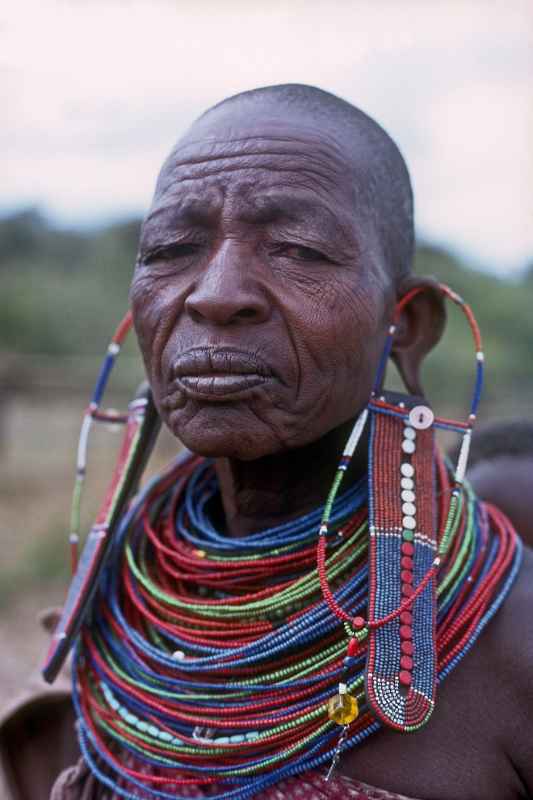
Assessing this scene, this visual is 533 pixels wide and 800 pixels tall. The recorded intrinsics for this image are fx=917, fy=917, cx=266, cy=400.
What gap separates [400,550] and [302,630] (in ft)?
0.84

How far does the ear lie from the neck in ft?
0.67

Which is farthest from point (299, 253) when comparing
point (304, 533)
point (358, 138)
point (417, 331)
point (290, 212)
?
point (304, 533)

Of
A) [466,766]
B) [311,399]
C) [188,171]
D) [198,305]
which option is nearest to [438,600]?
[466,766]

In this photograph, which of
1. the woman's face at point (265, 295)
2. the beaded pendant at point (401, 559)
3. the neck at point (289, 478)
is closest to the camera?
the beaded pendant at point (401, 559)

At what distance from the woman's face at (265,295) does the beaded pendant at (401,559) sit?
0.34 feet

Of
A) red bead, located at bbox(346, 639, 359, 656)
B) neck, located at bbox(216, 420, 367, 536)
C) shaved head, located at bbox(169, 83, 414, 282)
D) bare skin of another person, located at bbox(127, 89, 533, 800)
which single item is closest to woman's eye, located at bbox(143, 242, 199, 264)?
bare skin of another person, located at bbox(127, 89, 533, 800)

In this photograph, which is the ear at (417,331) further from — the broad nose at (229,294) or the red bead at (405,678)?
the red bead at (405,678)

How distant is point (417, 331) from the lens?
2117mm

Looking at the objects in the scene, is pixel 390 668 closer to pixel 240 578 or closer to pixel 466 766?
pixel 466 766

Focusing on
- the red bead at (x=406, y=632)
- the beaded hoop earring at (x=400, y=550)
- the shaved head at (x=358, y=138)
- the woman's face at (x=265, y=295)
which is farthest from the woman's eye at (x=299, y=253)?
the red bead at (x=406, y=632)

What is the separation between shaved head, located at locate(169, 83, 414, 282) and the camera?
6.19 feet

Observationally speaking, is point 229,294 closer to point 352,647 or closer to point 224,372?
point 224,372

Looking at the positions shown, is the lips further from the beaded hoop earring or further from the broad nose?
the beaded hoop earring

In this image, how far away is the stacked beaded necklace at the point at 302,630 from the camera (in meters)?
1.74
